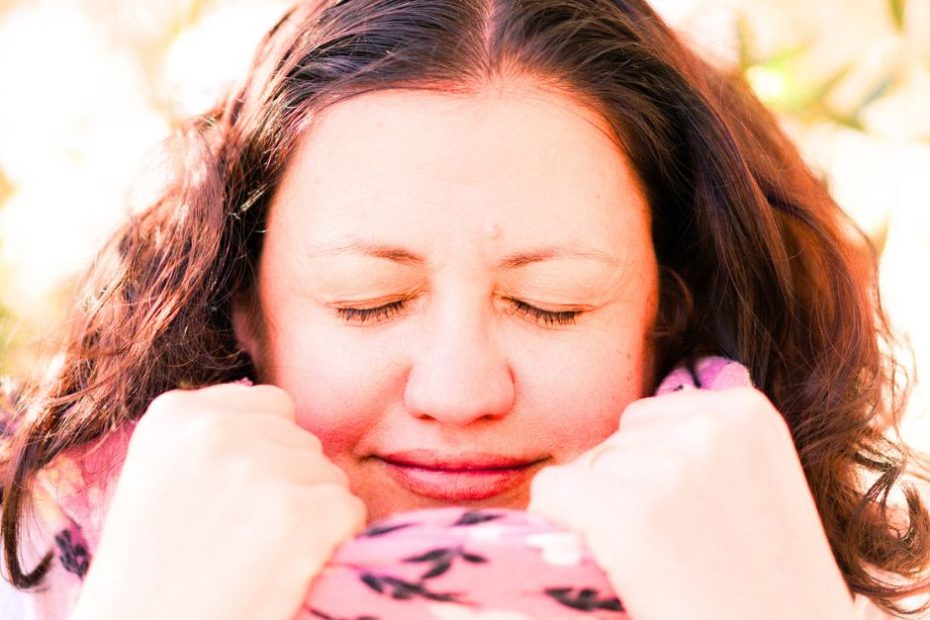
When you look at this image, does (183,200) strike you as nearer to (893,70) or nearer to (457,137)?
(457,137)

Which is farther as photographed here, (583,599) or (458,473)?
(458,473)

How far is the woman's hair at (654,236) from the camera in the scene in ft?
4.03

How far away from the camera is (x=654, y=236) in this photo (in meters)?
1.32

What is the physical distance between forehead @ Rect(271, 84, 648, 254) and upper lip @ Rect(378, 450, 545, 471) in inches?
9.2

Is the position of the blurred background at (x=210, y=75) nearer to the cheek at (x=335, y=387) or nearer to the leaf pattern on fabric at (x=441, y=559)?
the cheek at (x=335, y=387)

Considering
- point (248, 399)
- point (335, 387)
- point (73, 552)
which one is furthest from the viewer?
point (73, 552)

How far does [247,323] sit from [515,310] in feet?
1.29

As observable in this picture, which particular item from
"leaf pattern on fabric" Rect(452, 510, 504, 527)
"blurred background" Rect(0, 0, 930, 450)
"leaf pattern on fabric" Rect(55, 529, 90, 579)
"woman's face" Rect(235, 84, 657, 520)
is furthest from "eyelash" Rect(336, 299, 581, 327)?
"blurred background" Rect(0, 0, 930, 450)

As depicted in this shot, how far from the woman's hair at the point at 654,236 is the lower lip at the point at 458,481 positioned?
0.98 ft

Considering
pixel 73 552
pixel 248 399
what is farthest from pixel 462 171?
pixel 73 552

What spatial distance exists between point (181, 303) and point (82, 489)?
0.26 metres

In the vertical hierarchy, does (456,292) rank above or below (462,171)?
below

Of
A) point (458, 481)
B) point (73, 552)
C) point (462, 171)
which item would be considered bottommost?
point (73, 552)

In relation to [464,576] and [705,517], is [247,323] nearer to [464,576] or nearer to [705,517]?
[464,576]
